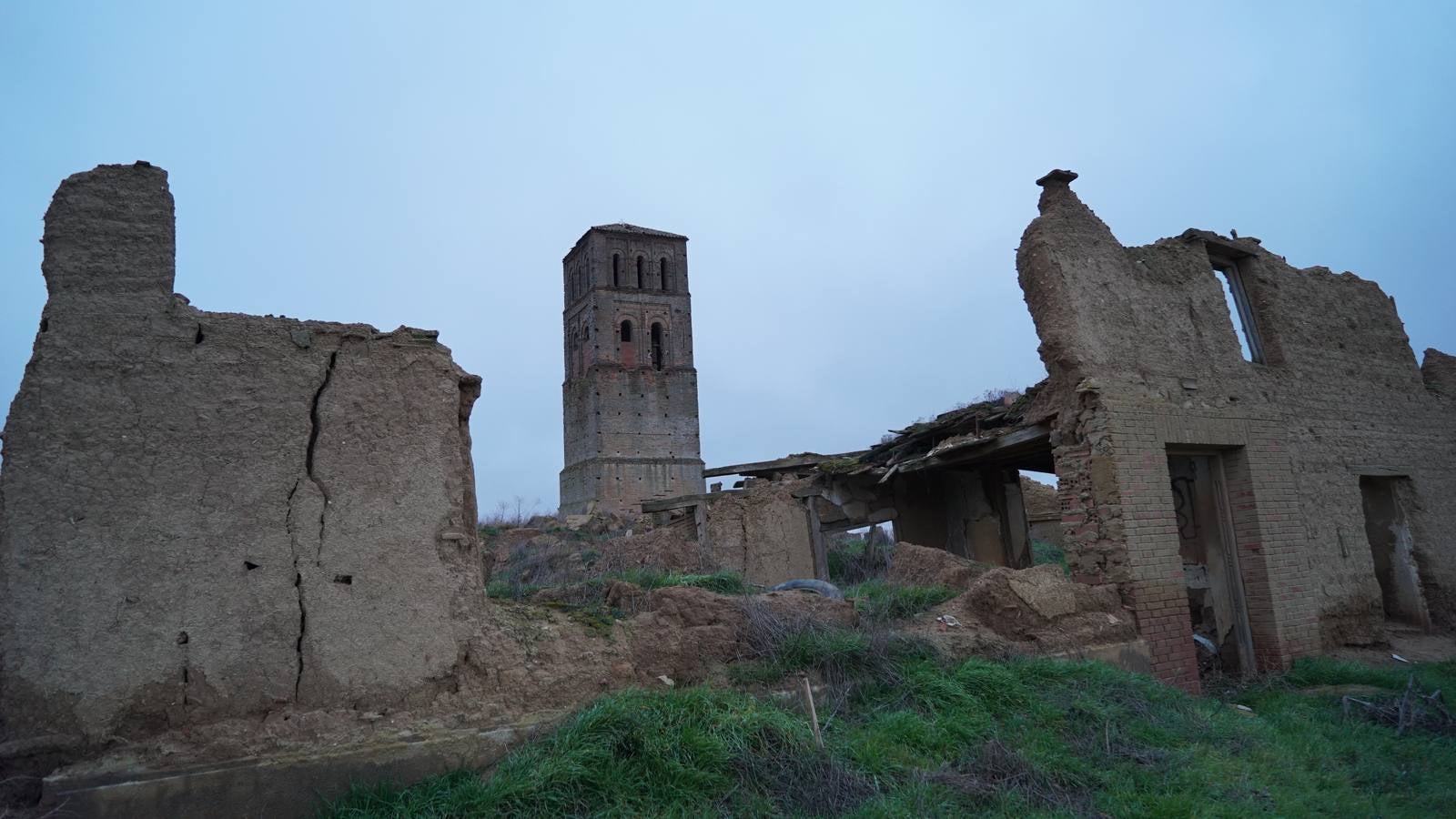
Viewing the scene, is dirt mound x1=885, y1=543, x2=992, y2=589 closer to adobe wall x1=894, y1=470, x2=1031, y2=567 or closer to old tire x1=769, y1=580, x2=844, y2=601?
old tire x1=769, y1=580, x2=844, y2=601

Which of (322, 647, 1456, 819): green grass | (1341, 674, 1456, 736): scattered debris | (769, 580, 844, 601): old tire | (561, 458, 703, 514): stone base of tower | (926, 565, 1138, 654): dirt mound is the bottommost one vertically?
(1341, 674, 1456, 736): scattered debris

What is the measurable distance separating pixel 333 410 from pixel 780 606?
3.29 metres

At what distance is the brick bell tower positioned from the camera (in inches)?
1576

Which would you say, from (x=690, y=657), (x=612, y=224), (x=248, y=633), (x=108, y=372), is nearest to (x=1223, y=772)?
(x=690, y=657)

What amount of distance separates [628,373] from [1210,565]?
34.2m

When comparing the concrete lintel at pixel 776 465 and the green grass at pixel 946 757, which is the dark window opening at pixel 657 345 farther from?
the green grass at pixel 946 757

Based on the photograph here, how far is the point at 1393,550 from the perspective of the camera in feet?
32.2

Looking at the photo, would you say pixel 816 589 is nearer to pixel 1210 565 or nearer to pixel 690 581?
pixel 690 581

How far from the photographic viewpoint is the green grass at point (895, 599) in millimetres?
6995

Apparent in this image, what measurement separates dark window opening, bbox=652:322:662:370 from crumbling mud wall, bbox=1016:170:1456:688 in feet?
114


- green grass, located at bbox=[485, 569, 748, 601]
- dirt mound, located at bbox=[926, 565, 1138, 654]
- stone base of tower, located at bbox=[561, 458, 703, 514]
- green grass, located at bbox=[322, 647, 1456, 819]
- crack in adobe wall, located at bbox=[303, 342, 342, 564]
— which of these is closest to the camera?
green grass, located at bbox=[322, 647, 1456, 819]

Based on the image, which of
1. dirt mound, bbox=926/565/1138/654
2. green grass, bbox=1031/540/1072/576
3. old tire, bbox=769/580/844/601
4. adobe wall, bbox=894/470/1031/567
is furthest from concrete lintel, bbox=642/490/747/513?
dirt mound, bbox=926/565/1138/654

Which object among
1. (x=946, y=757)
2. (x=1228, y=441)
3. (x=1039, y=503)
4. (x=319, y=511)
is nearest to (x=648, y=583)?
(x=946, y=757)

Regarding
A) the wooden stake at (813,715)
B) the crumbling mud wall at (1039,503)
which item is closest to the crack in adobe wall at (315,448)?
the wooden stake at (813,715)
